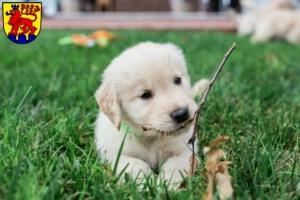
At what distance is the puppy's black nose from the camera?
207 centimetres

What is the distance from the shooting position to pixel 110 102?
2.27m

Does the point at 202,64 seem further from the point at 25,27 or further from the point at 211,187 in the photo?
the point at 211,187

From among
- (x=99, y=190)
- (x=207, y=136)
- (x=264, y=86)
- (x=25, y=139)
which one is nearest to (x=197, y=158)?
(x=207, y=136)

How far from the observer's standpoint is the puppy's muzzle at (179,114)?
2068mm

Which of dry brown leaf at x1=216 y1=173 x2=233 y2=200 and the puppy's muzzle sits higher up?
the puppy's muzzle

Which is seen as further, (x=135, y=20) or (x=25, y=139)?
(x=135, y=20)

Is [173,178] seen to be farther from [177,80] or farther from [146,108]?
[177,80]

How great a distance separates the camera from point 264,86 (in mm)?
3701

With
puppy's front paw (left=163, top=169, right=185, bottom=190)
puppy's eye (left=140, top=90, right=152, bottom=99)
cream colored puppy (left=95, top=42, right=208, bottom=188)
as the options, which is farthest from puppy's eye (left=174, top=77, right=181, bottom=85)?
puppy's front paw (left=163, top=169, right=185, bottom=190)

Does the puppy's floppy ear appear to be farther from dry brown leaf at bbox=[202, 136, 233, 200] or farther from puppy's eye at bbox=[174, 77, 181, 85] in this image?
dry brown leaf at bbox=[202, 136, 233, 200]

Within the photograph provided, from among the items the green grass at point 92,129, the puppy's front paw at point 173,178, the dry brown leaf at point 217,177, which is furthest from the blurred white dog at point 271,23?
the dry brown leaf at point 217,177

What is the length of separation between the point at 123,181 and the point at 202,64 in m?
3.47

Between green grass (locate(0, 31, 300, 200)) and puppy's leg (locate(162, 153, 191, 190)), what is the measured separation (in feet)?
0.24

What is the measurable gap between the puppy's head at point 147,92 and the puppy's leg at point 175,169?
15 cm
